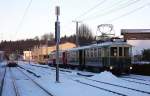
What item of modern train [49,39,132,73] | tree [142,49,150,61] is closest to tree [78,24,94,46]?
tree [142,49,150,61]

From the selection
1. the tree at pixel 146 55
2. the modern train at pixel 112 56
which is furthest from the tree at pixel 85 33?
the modern train at pixel 112 56

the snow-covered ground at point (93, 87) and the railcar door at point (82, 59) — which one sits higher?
the railcar door at point (82, 59)

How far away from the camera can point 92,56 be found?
4431 cm

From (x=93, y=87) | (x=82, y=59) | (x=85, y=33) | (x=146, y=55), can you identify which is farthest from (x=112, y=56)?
(x=85, y=33)

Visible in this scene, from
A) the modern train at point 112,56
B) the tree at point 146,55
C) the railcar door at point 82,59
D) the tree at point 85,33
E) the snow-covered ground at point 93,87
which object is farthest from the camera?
the tree at point 85,33

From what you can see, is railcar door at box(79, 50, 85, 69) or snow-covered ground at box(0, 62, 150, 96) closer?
snow-covered ground at box(0, 62, 150, 96)

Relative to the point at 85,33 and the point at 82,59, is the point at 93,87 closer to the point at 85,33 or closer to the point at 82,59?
the point at 82,59

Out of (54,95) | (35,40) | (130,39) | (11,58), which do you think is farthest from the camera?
(35,40)

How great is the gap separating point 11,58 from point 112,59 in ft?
165

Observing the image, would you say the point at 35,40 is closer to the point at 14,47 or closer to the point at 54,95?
the point at 14,47

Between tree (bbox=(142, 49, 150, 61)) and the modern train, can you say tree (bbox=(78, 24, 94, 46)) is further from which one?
the modern train

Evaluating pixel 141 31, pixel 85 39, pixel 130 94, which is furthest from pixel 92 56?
pixel 85 39

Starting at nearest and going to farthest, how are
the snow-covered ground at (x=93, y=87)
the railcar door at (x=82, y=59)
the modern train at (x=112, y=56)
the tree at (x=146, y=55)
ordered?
1. the snow-covered ground at (x=93, y=87)
2. the modern train at (x=112, y=56)
3. the railcar door at (x=82, y=59)
4. the tree at (x=146, y=55)

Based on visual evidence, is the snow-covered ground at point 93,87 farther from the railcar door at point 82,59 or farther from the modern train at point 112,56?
the railcar door at point 82,59
